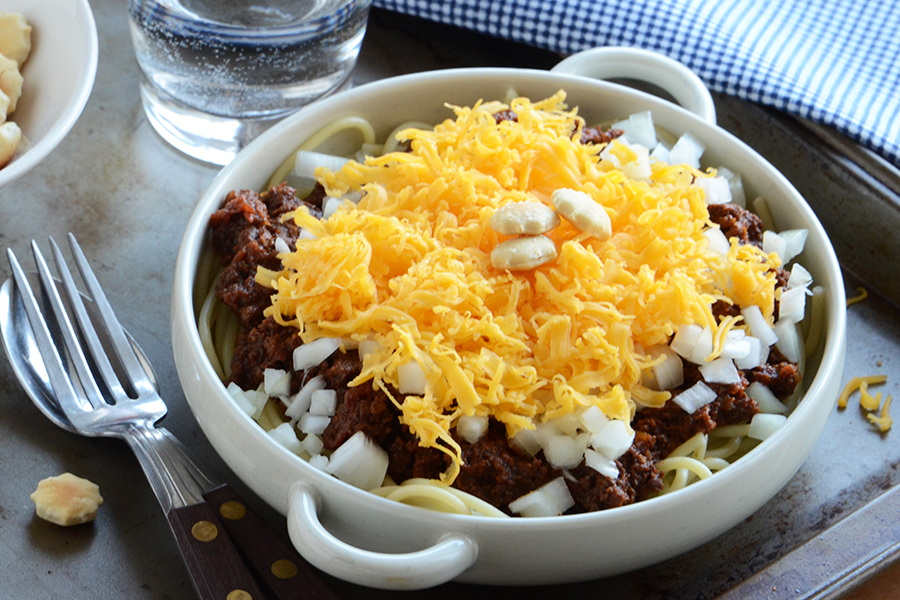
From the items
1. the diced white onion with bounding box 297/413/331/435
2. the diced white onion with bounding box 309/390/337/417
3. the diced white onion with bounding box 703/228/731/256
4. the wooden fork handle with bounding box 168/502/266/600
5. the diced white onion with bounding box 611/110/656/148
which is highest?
the diced white onion with bounding box 611/110/656/148

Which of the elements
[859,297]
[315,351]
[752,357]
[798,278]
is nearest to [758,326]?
[752,357]

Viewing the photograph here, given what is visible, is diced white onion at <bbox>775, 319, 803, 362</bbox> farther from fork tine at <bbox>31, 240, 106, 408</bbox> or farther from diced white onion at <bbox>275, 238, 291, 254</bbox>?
fork tine at <bbox>31, 240, 106, 408</bbox>

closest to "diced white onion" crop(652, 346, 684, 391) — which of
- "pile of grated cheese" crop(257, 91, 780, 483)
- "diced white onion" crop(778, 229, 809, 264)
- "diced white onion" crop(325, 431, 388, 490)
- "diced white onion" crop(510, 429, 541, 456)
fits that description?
"pile of grated cheese" crop(257, 91, 780, 483)

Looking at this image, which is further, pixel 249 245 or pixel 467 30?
pixel 467 30

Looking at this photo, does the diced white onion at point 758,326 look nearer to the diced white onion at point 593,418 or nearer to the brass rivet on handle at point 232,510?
the diced white onion at point 593,418

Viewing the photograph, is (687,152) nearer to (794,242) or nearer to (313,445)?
(794,242)

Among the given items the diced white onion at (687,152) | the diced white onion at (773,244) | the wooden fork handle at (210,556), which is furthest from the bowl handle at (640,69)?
the wooden fork handle at (210,556)

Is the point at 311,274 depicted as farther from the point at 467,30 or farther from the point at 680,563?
the point at 467,30

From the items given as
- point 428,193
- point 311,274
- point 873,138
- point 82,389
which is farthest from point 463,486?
point 873,138
